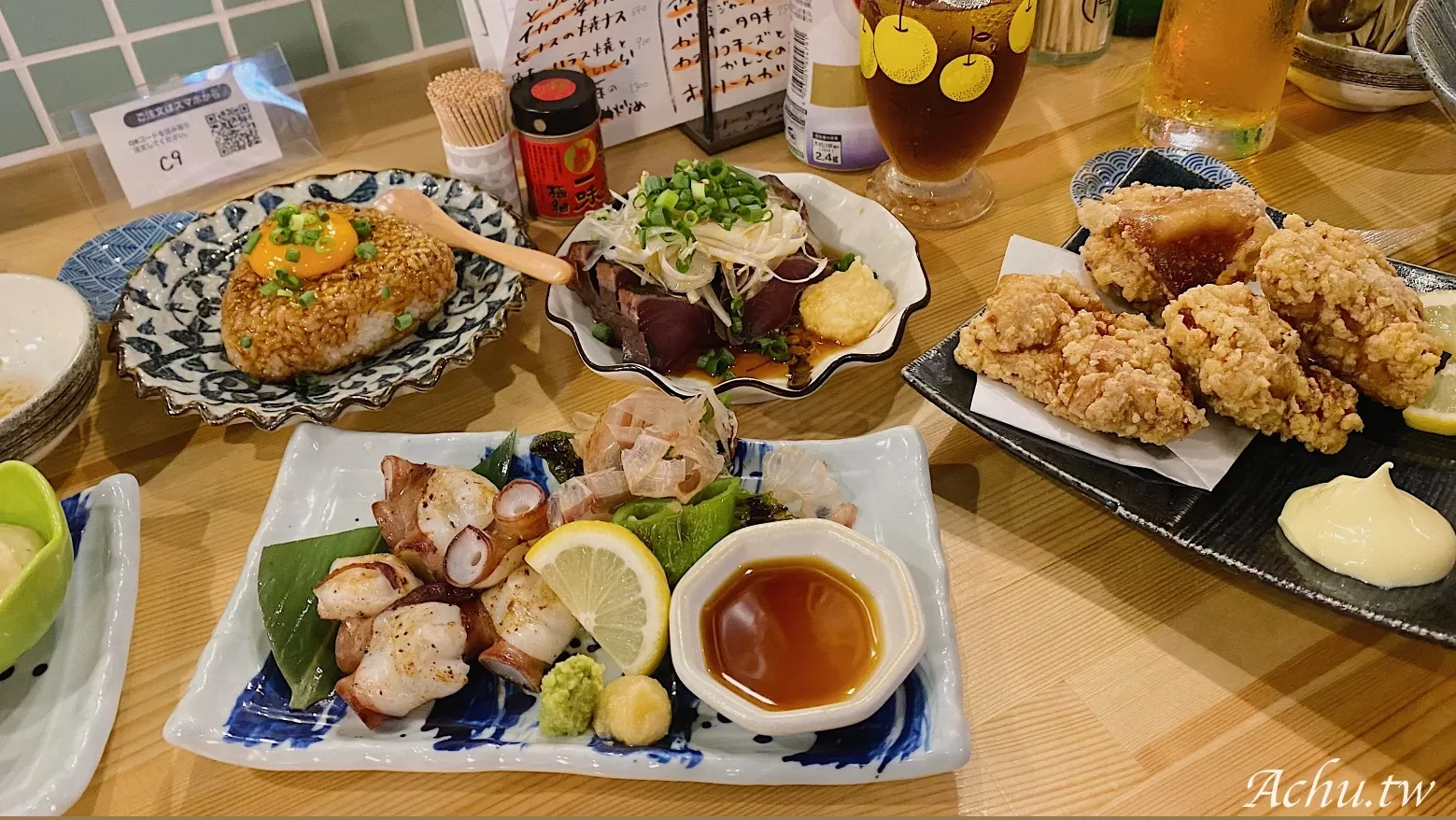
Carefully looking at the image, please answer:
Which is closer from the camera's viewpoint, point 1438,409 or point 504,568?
point 504,568

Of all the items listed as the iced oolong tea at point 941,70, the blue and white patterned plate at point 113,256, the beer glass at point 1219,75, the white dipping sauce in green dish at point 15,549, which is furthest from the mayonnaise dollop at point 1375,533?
the blue and white patterned plate at point 113,256

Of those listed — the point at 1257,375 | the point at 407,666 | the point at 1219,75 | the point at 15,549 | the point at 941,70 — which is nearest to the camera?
the point at 407,666

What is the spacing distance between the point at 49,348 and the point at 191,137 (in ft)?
2.29

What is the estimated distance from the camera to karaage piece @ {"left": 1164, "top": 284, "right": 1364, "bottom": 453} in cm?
Answer: 155

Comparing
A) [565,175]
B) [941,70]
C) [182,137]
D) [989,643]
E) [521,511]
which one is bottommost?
[989,643]

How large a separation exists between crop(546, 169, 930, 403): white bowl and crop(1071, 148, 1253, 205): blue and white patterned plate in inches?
20.1

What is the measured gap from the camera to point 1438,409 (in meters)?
1.62

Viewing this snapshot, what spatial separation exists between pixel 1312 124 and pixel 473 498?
95.3 inches

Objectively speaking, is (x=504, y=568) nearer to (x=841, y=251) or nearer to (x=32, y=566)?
(x=32, y=566)

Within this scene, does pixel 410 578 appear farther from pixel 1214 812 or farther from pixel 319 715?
pixel 1214 812

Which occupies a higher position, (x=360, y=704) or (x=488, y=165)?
(x=488, y=165)

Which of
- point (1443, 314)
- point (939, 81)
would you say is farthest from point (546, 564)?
point (1443, 314)

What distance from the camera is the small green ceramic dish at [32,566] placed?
130 cm

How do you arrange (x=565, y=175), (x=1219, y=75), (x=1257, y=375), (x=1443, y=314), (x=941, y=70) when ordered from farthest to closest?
(x=1219, y=75) → (x=565, y=175) → (x=941, y=70) → (x=1443, y=314) → (x=1257, y=375)
